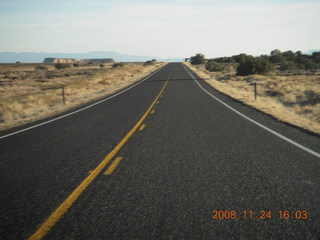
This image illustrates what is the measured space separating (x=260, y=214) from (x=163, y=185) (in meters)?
1.53

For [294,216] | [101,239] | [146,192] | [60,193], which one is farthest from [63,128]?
[294,216]

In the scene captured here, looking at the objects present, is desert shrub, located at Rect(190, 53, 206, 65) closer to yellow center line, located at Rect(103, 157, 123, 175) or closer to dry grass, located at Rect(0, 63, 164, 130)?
dry grass, located at Rect(0, 63, 164, 130)

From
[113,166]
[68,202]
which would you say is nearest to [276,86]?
[113,166]

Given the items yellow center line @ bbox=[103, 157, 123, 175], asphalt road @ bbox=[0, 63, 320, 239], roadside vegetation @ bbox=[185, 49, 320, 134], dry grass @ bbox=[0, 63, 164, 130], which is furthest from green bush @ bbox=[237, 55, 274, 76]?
yellow center line @ bbox=[103, 157, 123, 175]

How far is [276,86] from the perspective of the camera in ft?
96.0

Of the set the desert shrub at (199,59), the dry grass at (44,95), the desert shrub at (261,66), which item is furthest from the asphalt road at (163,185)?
the desert shrub at (199,59)

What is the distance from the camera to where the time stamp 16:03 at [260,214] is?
3340 mm

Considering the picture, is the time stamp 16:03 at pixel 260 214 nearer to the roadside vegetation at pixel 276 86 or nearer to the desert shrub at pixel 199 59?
the roadside vegetation at pixel 276 86

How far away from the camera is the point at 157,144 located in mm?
6969

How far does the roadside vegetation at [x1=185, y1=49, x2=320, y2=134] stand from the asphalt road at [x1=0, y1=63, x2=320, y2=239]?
3764 millimetres

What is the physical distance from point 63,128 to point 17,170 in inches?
168

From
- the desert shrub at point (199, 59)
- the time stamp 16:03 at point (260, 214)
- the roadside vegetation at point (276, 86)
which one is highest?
the desert shrub at point (199, 59)

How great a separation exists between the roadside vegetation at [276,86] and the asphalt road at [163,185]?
3.76 m

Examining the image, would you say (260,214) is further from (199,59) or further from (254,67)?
(199,59)
